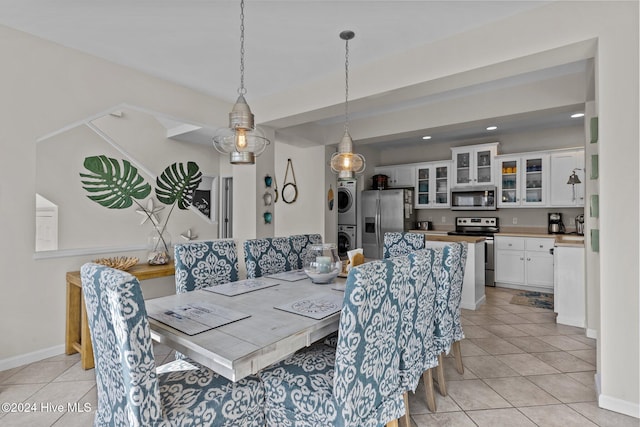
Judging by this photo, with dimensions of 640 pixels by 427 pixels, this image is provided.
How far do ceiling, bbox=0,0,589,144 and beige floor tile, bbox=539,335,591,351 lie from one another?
250cm

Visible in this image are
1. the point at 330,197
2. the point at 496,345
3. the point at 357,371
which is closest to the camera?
the point at 357,371

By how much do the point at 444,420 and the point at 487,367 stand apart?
845mm

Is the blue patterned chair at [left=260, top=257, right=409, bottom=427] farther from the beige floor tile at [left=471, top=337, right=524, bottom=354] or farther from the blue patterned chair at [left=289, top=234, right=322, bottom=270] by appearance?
the beige floor tile at [left=471, top=337, right=524, bottom=354]

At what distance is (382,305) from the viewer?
1.30 m

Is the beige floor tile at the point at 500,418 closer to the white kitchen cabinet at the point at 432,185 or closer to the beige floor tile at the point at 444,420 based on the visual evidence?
the beige floor tile at the point at 444,420

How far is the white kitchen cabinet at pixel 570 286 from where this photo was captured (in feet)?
11.1

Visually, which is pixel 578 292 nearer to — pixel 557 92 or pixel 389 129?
pixel 557 92

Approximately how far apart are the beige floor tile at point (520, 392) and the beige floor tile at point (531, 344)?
→ 624mm

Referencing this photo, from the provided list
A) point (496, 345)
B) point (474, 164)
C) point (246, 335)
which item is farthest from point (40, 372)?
point (474, 164)

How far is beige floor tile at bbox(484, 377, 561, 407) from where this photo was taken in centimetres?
206

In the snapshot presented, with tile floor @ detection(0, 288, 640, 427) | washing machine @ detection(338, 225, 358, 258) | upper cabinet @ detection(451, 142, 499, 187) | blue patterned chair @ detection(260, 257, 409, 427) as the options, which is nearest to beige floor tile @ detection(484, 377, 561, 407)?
tile floor @ detection(0, 288, 640, 427)

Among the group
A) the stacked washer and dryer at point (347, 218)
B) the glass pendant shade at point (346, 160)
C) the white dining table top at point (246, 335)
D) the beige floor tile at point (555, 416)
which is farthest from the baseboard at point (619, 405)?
the stacked washer and dryer at point (347, 218)

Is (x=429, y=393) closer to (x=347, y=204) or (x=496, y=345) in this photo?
(x=496, y=345)

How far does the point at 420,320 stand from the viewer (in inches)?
66.1
